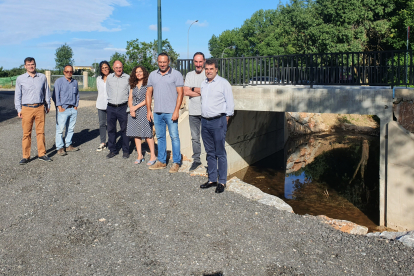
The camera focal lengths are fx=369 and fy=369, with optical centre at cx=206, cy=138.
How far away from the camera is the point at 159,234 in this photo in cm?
473

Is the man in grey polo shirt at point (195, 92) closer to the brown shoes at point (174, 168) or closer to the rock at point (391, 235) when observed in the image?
the brown shoes at point (174, 168)

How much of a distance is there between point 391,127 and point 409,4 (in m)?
26.2

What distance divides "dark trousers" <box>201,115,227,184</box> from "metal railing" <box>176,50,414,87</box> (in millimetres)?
4810

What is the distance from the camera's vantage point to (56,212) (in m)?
5.42

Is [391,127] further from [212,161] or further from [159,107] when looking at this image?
[159,107]

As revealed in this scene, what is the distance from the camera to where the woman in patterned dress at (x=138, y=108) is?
292 inches

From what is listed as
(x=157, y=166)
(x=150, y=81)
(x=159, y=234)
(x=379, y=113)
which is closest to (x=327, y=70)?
(x=379, y=113)

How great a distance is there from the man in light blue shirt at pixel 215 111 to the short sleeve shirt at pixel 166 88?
1023mm

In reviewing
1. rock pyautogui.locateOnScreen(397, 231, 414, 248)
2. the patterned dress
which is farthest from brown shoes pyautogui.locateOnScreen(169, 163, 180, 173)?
rock pyautogui.locateOnScreen(397, 231, 414, 248)

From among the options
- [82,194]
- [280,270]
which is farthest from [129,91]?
[280,270]

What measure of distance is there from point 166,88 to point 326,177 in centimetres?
1072

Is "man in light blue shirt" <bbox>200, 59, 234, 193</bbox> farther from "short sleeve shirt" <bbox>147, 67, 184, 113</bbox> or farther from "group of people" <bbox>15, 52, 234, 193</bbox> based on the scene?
"short sleeve shirt" <bbox>147, 67, 184, 113</bbox>

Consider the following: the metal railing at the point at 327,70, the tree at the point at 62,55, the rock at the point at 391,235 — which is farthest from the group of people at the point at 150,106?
the tree at the point at 62,55

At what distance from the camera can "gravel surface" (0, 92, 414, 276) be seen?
4.00 meters
